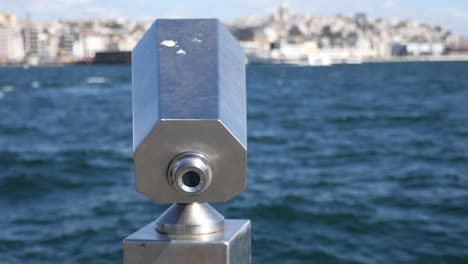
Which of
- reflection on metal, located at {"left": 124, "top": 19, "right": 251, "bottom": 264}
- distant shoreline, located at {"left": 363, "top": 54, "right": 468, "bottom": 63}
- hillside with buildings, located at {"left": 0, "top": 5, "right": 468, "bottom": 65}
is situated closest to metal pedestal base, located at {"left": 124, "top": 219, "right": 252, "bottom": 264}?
reflection on metal, located at {"left": 124, "top": 19, "right": 251, "bottom": 264}

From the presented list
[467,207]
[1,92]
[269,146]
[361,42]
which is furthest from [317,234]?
[361,42]

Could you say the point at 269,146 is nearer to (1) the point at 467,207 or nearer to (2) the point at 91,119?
(1) the point at 467,207

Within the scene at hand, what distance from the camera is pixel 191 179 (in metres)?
1.08

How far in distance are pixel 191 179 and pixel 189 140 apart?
0.05m

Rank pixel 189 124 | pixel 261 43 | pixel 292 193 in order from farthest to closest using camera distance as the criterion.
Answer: pixel 261 43, pixel 292 193, pixel 189 124

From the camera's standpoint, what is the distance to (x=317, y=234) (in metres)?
8.12

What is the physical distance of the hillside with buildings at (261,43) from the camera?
11369 cm

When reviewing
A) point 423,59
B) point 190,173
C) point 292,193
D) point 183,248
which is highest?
point 190,173

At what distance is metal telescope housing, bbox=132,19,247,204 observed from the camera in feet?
3.45

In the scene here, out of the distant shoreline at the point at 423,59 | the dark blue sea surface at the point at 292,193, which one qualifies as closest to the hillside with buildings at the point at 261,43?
the distant shoreline at the point at 423,59

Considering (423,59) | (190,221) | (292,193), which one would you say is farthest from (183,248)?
(423,59)

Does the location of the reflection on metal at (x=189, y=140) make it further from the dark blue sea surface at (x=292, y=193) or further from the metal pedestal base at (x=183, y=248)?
the dark blue sea surface at (x=292, y=193)

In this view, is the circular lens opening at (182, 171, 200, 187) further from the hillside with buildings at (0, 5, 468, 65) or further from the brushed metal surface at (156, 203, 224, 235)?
the hillside with buildings at (0, 5, 468, 65)

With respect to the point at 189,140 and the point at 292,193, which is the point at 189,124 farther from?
the point at 292,193
